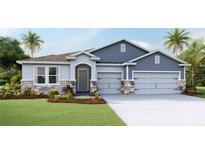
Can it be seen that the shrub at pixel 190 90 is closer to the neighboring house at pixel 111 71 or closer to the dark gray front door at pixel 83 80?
the neighboring house at pixel 111 71

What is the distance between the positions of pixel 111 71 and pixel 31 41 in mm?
26860

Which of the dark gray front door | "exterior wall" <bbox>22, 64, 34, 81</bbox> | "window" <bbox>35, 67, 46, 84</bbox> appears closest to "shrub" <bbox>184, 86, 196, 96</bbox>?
the dark gray front door

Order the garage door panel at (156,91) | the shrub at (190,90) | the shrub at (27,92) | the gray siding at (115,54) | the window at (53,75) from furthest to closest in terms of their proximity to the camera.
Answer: the gray siding at (115,54)
the garage door panel at (156,91)
the shrub at (190,90)
the window at (53,75)
the shrub at (27,92)

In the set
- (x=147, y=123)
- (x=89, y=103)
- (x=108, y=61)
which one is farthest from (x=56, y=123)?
(x=108, y=61)

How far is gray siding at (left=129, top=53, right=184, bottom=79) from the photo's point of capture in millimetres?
18609

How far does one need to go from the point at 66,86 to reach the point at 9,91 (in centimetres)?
408

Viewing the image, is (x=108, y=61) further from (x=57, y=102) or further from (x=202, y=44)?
(x=202, y=44)

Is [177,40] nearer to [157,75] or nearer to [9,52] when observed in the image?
[157,75]

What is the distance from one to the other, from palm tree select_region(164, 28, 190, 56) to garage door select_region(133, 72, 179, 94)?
57.3 ft

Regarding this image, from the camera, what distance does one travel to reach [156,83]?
19000 mm

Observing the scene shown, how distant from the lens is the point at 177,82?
63.5ft

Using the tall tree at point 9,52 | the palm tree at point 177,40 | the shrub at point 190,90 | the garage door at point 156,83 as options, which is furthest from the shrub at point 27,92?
the palm tree at point 177,40

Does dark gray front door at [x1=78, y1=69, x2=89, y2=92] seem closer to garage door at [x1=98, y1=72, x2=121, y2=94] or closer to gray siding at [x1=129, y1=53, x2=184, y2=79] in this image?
garage door at [x1=98, y1=72, x2=121, y2=94]

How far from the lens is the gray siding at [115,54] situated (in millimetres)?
19406
